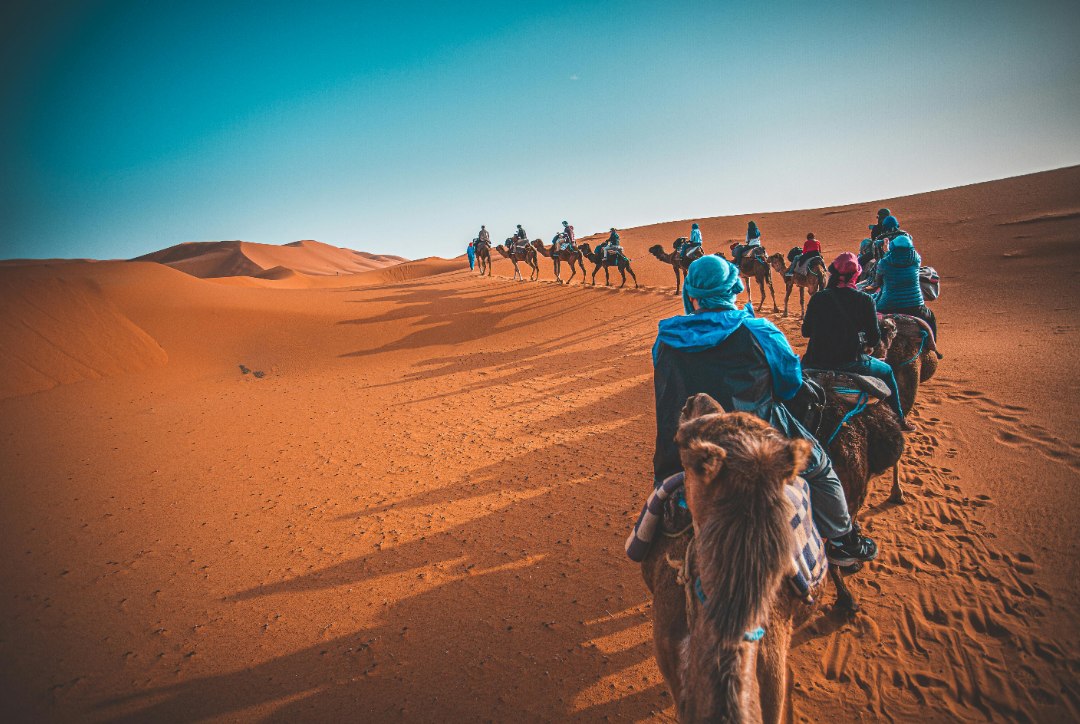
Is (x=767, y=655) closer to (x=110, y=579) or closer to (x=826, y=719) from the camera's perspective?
(x=826, y=719)

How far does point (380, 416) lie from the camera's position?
9.70 m

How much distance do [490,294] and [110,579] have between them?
20141mm

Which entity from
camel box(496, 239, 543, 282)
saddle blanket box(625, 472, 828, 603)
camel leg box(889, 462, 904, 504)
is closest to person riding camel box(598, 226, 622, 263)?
camel box(496, 239, 543, 282)

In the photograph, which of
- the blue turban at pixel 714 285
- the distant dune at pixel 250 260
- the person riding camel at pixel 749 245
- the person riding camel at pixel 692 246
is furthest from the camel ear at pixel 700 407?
the distant dune at pixel 250 260

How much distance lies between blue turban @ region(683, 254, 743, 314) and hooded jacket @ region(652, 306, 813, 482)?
0.08 metres

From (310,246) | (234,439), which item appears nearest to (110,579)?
(234,439)

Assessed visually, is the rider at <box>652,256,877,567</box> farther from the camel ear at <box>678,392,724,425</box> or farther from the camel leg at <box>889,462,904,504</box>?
the camel leg at <box>889,462,904,504</box>

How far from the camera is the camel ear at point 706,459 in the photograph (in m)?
1.50

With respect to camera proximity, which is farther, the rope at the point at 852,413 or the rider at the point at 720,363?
the rope at the point at 852,413

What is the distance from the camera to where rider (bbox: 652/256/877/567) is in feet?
8.64

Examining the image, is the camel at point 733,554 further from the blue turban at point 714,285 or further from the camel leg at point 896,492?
the camel leg at point 896,492

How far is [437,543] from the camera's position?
17.6ft

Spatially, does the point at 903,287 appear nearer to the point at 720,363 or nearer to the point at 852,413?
the point at 852,413

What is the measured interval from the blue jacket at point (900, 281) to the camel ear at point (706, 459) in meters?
6.51
